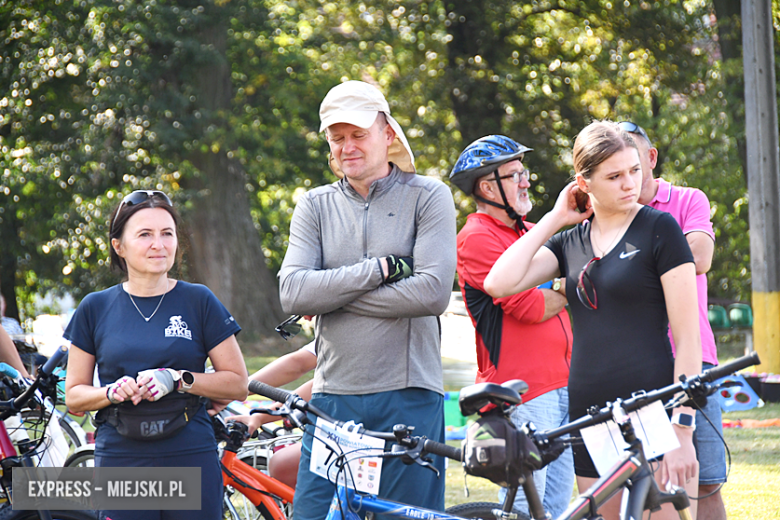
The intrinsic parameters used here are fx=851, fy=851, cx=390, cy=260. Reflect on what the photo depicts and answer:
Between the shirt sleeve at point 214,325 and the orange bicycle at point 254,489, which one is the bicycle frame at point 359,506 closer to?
the shirt sleeve at point 214,325

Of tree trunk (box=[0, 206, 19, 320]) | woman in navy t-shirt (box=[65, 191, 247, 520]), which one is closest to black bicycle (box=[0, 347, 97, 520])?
woman in navy t-shirt (box=[65, 191, 247, 520])

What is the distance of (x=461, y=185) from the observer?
362cm

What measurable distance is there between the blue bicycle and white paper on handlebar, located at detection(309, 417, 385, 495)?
0.02 m

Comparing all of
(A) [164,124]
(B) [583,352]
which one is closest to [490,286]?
(B) [583,352]

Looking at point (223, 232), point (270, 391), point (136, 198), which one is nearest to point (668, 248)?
point (270, 391)

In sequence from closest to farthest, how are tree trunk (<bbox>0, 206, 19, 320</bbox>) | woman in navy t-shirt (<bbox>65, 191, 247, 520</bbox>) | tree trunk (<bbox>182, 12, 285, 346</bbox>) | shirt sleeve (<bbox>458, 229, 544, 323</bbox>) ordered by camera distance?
woman in navy t-shirt (<bbox>65, 191, 247, 520</bbox>) → shirt sleeve (<bbox>458, 229, 544, 323</bbox>) → tree trunk (<bbox>182, 12, 285, 346</bbox>) → tree trunk (<bbox>0, 206, 19, 320</bbox>)

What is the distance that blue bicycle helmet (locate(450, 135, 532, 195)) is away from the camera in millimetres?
3506

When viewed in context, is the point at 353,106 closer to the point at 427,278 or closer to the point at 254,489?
the point at 427,278

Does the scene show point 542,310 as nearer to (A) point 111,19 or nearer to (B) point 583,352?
(B) point 583,352

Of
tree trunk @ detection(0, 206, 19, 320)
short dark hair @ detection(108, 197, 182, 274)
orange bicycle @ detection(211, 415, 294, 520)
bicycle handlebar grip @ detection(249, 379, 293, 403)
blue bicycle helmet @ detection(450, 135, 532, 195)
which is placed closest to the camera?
bicycle handlebar grip @ detection(249, 379, 293, 403)

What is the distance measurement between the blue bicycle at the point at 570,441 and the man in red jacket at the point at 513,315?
969 millimetres

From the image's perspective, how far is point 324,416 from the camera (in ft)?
8.29

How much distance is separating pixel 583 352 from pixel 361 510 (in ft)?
2.73

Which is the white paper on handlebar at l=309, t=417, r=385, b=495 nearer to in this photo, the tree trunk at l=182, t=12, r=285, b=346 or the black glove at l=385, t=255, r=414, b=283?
the black glove at l=385, t=255, r=414, b=283
